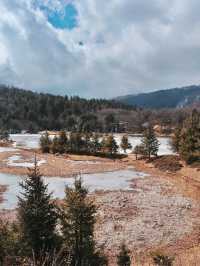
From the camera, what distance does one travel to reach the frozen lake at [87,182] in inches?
2065

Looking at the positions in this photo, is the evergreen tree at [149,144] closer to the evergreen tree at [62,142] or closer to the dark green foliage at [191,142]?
the dark green foliage at [191,142]

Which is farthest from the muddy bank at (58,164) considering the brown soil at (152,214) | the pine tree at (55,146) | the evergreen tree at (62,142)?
the pine tree at (55,146)

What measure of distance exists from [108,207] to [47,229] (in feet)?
82.2

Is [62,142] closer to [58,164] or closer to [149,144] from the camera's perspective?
[58,164]

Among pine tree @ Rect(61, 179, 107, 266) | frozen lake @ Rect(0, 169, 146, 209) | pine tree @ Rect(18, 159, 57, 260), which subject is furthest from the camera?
frozen lake @ Rect(0, 169, 146, 209)

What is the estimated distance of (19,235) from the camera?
20.4 meters

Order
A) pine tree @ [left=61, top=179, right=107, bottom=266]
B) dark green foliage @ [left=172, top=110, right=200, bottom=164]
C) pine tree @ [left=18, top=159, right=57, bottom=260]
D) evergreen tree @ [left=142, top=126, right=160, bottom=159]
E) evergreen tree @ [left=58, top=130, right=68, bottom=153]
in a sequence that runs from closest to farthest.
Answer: pine tree @ [left=18, top=159, right=57, bottom=260]
pine tree @ [left=61, top=179, right=107, bottom=266]
dark green foliage @ [left=172, top=110, right=200, bottom=164]
evergreen tree @ [left=142, top=126, right=160, bottom=159]
evergreen tree @ [left=58, top=130, right=68, bottom=153]

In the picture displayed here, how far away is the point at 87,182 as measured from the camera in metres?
62.9

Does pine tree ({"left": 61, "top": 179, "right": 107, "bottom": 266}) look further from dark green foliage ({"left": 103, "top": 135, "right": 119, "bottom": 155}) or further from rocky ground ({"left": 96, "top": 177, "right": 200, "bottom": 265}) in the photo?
dark green foliage ({"left": 103, "top": 135, "right": 119, "bottom": 155})

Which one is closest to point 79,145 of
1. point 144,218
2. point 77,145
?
point 77,145

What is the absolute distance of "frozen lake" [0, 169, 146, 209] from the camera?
52.5 m

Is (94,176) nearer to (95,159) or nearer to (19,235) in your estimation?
(95,159)

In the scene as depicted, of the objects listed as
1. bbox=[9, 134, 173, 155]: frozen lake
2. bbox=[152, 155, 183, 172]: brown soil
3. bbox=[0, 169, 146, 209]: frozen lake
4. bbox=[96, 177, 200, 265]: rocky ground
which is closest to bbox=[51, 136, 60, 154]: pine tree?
bbox=[9, 134, 173, 155]: frozen lake

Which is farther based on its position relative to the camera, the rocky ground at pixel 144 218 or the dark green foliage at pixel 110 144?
the dark green foliage at pixel 110 144
